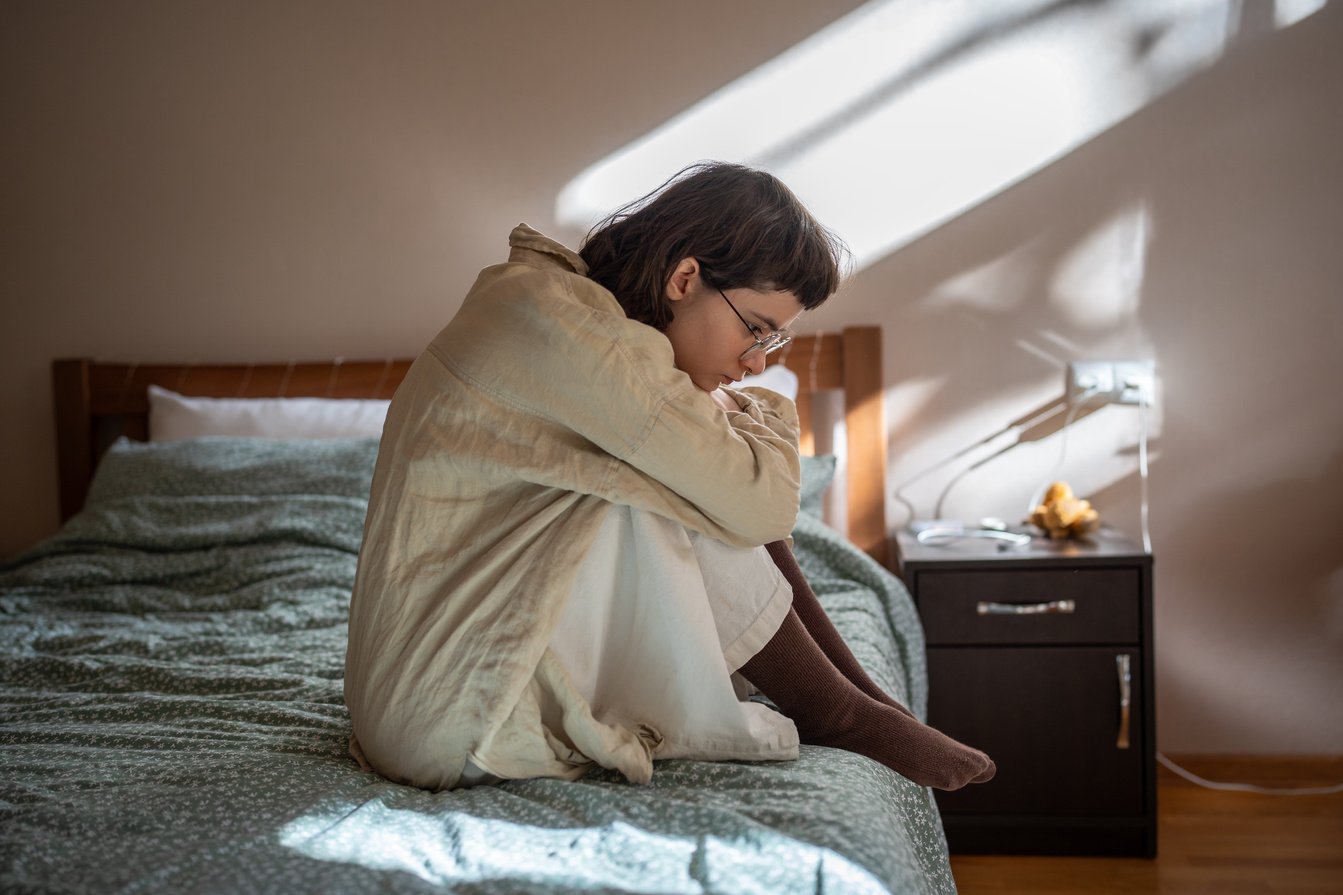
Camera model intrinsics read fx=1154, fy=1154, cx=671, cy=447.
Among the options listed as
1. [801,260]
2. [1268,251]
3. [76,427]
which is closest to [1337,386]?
[1268,251]

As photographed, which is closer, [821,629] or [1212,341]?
[821,629]

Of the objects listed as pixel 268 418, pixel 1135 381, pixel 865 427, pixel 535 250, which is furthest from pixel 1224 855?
pixel 268 418

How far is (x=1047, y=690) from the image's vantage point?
209 centimetres

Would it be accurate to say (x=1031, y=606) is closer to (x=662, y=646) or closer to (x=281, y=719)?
(x=662, y=646)

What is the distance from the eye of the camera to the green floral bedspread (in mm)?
879

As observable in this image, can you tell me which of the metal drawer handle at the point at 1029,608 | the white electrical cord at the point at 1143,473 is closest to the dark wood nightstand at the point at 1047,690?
the metal drawer handle at the point at 1029,608

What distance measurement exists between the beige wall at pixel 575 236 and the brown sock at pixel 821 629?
123 cm

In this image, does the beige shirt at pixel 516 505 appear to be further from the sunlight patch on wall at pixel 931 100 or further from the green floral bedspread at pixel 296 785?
the sunlight patch on wall at pixel 931 100

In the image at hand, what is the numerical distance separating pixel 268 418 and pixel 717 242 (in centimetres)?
158

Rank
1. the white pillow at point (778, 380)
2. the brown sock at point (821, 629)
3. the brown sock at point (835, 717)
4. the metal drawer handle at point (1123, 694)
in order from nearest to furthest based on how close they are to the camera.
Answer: the brown sock at point (835, 717), the brown sock at point (821, 629), the metal drawer handle at point (1123, 694), the white pillow at point (778, 380)

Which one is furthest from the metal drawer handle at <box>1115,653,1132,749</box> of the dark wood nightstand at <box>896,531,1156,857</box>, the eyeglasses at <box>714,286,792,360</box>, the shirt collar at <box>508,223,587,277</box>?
the shirt collar at <box>508,223,587,277</box>

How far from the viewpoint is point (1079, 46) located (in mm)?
2377

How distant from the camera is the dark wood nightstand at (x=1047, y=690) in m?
2.07

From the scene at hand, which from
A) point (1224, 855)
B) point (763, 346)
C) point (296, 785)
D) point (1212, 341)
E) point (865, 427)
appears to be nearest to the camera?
point (296, 785)
